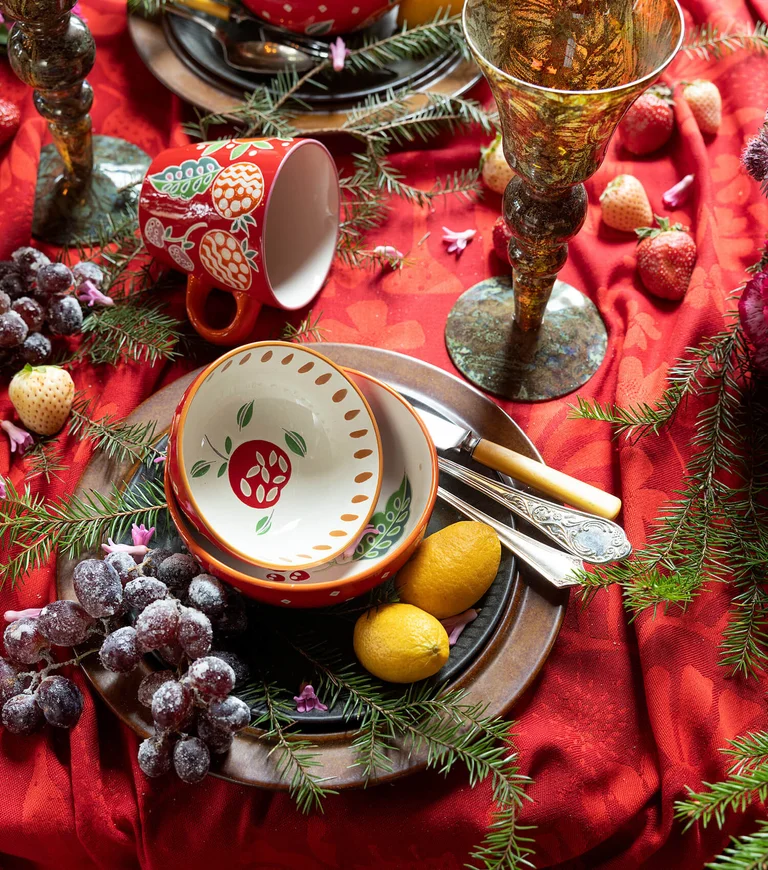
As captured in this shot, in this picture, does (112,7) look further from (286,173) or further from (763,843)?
(763,843)

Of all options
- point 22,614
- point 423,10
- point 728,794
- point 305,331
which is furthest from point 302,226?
point 728,794

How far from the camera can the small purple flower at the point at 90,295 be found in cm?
77

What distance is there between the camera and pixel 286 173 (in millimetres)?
755

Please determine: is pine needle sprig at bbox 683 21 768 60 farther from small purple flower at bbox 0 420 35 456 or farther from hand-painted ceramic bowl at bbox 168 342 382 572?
small purple flower at bbox 0 420 35 456

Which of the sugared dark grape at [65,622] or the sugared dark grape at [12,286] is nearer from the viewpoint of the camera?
the sugared dark grape at [65,622]

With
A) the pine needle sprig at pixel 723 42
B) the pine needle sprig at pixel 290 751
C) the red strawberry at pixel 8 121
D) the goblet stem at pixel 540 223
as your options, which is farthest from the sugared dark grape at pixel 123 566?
the pine needle sprig at pixel 723 42

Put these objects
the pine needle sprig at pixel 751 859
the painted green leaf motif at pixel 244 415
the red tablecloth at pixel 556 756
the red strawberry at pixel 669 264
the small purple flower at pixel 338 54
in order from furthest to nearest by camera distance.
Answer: the small purple flower at pixel 338 54 → the red strawberry at pixel 669 264 → the painted green leaf motif at pixel 244 415 → the red tablecloth at pixel 556 756 → the pine needle sprig at pixel 751 859

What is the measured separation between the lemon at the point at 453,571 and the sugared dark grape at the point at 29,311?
39cm

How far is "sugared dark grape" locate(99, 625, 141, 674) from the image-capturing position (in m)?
0.55

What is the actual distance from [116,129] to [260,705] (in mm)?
640

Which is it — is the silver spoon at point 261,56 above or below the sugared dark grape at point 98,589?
above

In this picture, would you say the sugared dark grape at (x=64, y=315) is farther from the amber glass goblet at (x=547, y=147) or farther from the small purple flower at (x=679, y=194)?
the small purple flower at (x=679, y=194)

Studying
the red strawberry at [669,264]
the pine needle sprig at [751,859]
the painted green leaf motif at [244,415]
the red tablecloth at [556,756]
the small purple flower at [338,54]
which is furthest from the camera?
the small purple flower at [338,54]

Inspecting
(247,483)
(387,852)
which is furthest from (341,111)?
(387,852)
